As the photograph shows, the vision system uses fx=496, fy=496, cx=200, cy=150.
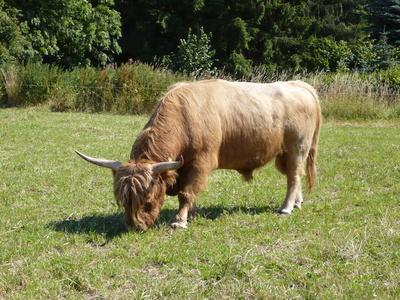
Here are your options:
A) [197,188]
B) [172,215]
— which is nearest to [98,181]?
[172,215]

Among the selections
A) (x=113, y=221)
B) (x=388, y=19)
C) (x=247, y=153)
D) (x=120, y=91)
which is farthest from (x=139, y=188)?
Answer: (x=388, y=19)

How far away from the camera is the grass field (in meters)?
4.34

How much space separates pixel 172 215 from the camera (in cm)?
678

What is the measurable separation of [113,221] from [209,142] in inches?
62.6

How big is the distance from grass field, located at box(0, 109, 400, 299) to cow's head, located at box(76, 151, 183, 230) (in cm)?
21

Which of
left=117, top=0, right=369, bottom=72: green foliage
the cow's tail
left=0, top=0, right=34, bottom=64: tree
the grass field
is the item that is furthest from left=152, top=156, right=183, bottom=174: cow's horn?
left=117, top=0, right=369, bottom=72: green foliage

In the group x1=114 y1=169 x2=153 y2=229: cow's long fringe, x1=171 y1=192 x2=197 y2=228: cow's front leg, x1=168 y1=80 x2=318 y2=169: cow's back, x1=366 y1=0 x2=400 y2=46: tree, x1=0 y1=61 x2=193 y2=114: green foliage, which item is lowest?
x1=0 y1=61 x2=193 y2=114: green foliage

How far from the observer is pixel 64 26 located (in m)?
27.6

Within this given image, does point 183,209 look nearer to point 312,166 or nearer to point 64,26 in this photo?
point 312,166

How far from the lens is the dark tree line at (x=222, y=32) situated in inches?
1093

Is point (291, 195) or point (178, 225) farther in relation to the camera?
point (291, 195)

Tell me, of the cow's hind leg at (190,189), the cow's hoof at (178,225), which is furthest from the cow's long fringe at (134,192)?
the cow's hind leg at (190,189)

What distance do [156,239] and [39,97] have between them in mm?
16470

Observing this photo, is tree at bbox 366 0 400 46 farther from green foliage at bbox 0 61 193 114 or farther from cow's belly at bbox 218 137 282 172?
cow's belly at bbox 218 137 282 172
